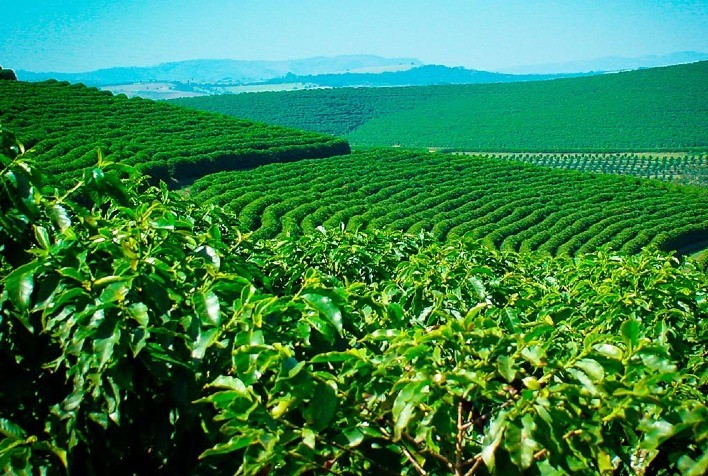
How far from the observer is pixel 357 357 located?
82.6 inches

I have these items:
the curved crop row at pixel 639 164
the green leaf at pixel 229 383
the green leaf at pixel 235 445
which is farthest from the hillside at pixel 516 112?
the green leaf at pixel 235 445

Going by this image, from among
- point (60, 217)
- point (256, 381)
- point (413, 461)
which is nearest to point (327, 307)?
point (256, 381)

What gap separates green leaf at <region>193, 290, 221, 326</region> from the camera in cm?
228

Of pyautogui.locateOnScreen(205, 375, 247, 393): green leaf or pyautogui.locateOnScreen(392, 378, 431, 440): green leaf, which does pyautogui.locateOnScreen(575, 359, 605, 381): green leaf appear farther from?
pyautogui.locateOnScreen(205, 375, 247, 393): green leaf

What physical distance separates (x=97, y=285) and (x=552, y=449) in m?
1.82

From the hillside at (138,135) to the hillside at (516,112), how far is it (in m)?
55.0

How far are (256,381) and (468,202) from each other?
121 feet

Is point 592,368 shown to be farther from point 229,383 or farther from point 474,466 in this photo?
point 229,383

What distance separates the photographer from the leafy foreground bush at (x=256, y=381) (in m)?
1.86

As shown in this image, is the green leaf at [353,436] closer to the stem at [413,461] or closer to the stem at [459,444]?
the stem at [413,461]

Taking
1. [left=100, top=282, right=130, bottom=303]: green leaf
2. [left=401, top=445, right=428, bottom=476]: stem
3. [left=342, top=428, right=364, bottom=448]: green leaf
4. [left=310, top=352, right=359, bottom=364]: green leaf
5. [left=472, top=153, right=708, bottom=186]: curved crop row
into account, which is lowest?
[left=472, top=153, right=708, bottom=186]: curved crop row

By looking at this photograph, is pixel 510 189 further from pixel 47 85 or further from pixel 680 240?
pixel 47 85

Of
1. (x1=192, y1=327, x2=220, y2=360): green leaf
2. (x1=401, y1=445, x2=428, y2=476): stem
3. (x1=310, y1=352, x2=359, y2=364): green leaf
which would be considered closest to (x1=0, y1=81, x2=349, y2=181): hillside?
(x1=192, y1=327, x2=220, y2=360): green leaf

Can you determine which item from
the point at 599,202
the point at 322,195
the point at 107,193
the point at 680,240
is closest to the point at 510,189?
the point at 599,202
